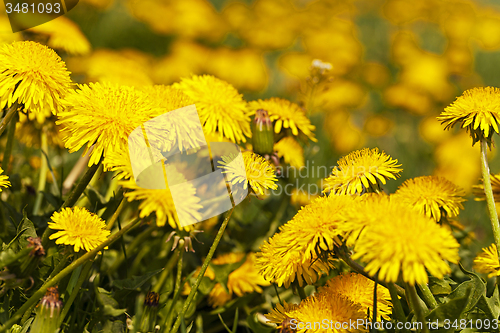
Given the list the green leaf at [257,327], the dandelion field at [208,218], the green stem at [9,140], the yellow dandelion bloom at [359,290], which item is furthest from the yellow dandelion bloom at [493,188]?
the green stem at [9,140]

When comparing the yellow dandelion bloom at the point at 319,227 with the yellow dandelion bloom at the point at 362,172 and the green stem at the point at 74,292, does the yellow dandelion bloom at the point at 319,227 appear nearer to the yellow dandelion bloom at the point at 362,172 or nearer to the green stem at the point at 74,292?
the yellow dandelion bloom at the point at 362,172

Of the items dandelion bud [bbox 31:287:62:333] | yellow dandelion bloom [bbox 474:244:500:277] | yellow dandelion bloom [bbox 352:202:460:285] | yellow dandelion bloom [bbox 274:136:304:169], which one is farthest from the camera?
yellow dandelion bloom [bbox 274:136:304:169]

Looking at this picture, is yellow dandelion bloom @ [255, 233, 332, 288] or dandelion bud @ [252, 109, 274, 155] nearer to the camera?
yellow dandelion bloom @ [255, 233, 332, 288]

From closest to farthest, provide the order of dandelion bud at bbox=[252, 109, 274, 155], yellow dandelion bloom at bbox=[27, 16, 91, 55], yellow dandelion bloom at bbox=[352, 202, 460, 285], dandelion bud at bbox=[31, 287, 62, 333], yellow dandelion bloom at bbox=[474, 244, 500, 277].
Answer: yellow dandelion bloom at bbox=[352, 202, 460, 285]
dandelion bud at bbox=[31, 287, 62, 333]
yellow dandelion bloom at bbox=[474, 244, 500, 277]
dandelion bud at bbox=[252, 109, 274, 155]
yellow dandelion bloom at bbox=[27, 16, 91, 55]

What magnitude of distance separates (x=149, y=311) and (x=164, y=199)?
29cm

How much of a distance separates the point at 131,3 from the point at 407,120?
2.78 metres

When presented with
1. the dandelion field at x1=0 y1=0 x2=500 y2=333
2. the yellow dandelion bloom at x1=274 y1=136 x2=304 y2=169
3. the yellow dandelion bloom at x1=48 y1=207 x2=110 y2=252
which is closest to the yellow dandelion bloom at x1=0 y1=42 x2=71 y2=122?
the dandelion field at x1=0 y1=0 x2=500 y2=333

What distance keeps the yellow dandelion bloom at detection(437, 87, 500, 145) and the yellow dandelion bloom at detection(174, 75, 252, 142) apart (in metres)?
0.54

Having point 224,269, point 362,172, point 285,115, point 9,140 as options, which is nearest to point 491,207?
point 362,172

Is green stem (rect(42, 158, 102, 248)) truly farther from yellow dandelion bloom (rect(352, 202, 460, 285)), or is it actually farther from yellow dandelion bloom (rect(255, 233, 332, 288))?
yellow dandelion bloom (rect(352, 202, 460, 285))

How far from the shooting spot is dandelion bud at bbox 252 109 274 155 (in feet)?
3.97

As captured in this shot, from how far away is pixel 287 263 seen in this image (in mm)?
877

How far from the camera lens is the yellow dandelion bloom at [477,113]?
93 centimetres

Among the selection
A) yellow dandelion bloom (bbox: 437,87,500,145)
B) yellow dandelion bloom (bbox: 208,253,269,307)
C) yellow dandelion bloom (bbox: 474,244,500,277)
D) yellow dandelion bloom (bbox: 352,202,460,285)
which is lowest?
yellow dandelion bloom (bbox: 208,253,269,307)
